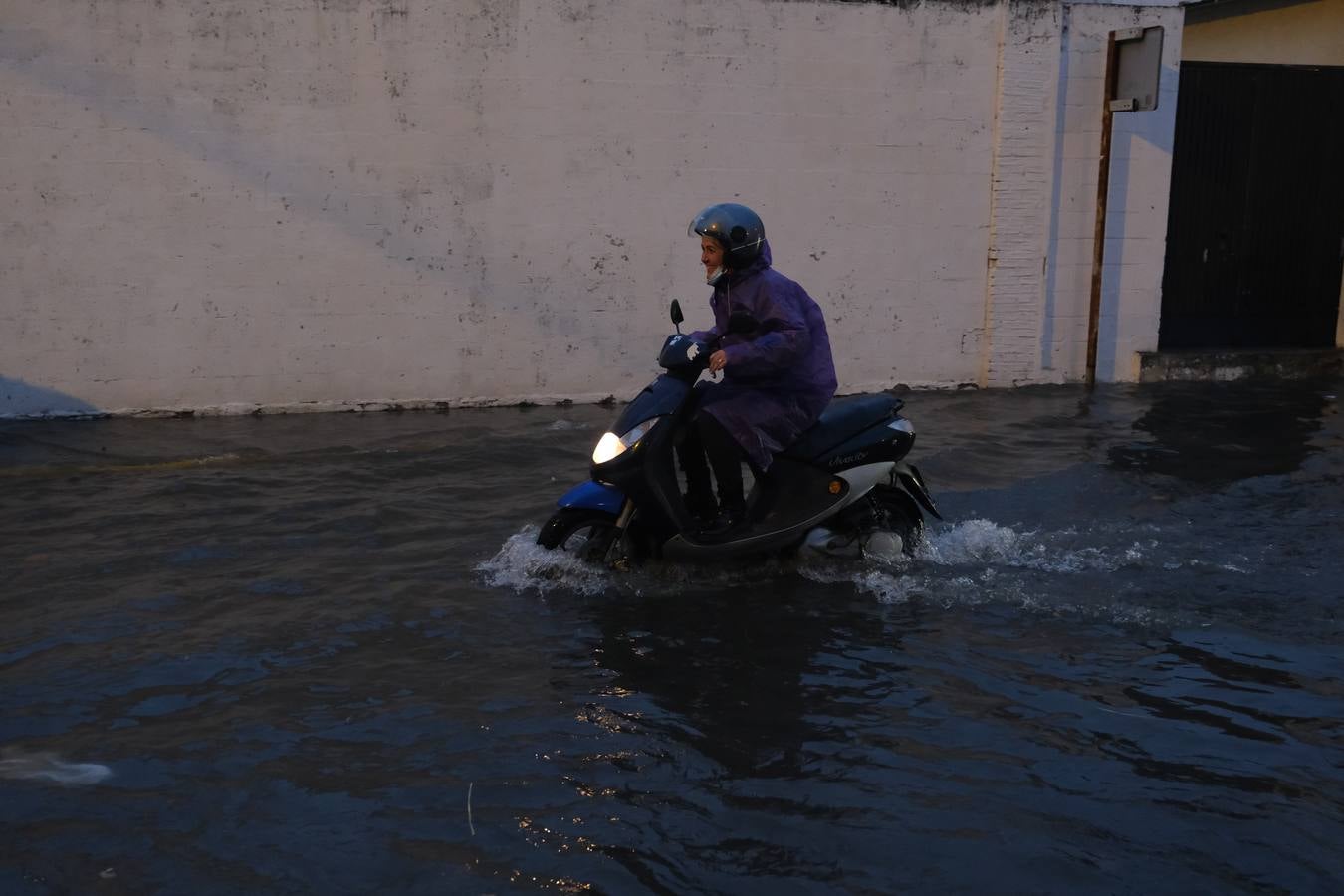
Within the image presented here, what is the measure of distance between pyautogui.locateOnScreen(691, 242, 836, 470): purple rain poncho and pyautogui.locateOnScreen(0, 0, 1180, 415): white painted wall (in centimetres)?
488

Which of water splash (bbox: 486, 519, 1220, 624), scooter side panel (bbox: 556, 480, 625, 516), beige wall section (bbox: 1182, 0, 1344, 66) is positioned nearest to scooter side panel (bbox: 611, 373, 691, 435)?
scooter side panel (bbox: 556, 480, 625, 516)

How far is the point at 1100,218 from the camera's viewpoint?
11.8 meters

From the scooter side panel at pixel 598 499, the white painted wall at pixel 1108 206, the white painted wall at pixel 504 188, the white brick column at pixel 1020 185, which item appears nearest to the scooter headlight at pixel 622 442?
the scooter side panel at pixel 598 499

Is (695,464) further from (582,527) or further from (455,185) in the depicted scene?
(455,185)

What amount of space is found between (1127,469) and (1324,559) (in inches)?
87.8

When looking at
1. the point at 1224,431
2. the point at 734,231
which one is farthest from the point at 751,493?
the point at 1224,431

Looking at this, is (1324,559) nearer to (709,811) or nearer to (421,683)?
(709,811)

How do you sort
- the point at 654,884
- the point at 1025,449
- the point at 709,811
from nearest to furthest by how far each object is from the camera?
the point at 654,884 < the point at 709,811 < the point at 1025,449

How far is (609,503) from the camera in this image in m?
6.21

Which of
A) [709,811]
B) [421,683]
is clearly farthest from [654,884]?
[421,683]

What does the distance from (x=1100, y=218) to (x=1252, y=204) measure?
1.89 m

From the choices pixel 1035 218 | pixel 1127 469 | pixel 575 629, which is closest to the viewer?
pixel 575 629

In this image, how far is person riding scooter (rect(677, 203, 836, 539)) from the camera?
6098mm

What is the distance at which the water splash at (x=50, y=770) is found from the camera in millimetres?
4246
